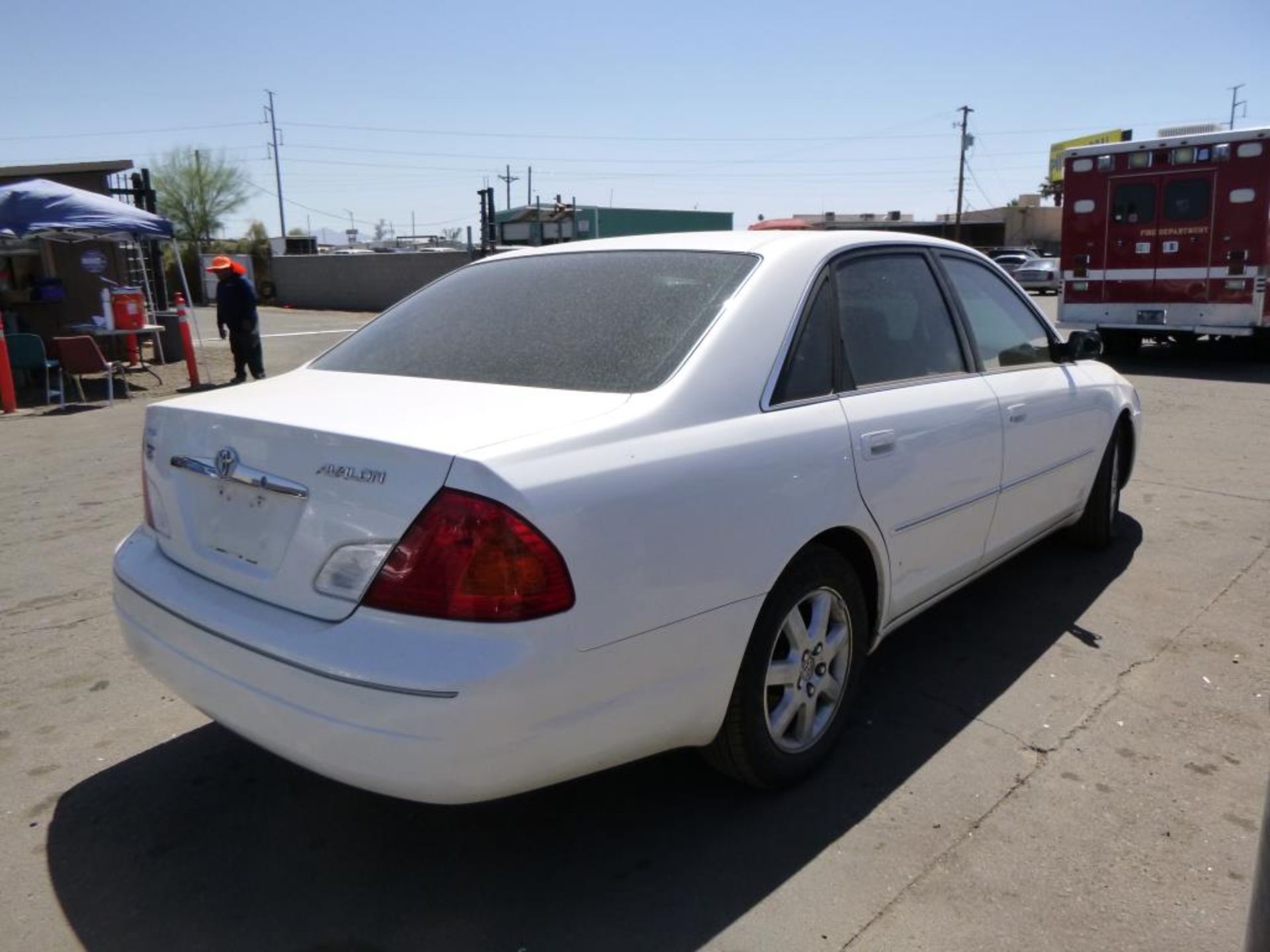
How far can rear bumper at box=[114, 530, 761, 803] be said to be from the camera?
7.16ft

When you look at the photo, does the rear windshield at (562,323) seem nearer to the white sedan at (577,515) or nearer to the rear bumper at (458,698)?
the white sedan at (577,515)

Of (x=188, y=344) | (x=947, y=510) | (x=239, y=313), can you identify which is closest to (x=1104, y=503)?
(x=947, y=510)

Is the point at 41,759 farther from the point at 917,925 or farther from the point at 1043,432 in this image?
the point at 1043,432

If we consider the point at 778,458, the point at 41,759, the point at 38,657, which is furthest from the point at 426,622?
the point at 38,657

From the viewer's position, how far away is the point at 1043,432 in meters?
4.25

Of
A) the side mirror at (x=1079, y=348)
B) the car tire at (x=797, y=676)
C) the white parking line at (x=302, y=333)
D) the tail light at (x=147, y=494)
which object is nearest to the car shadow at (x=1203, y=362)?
the side mirror at (x=1079, y=348)

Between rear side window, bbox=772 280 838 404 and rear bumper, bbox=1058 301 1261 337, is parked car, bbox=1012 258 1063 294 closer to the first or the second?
rear bumper, bbox=1058 301 1261 337

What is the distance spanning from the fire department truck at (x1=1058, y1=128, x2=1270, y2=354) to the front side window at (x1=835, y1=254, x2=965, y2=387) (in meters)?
10.9

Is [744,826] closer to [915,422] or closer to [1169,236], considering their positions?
[915,422]

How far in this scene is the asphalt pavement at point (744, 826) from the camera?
2.50 m

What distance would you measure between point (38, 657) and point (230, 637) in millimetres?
2235

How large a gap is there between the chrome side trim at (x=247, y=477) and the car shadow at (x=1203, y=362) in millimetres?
12927

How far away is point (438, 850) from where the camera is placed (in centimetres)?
282

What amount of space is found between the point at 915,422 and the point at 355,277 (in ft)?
113
